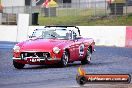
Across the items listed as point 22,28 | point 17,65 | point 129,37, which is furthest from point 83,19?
point 17,65

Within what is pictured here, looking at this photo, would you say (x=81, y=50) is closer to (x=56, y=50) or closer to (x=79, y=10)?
(x=56, y=50)

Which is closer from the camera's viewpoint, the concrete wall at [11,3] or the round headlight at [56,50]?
the round headlight at [56,50]

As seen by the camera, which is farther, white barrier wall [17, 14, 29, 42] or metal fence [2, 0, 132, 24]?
metal fence [2, 0, 132, 24]

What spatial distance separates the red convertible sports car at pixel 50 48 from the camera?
735 inches

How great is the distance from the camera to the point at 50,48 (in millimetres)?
18734

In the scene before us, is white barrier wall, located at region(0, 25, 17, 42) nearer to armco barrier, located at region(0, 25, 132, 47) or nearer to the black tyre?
armco barrier, located at region(0, 25, 132, 47)

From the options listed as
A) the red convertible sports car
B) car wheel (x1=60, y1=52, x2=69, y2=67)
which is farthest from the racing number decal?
car wheel (x1=60, y1=52, x2=69, y2=67)

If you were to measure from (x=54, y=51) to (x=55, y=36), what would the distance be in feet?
5.36

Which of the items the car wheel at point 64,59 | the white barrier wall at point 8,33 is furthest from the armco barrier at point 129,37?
the car wheel at point 64,59

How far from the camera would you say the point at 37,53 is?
61.3 feet

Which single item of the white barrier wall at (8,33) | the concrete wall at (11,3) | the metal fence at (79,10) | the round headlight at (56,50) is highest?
the concrete wall at (11,3)

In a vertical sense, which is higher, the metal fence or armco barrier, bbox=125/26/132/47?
the metal fence

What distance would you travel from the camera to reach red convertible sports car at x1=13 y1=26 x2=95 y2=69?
61.3 ft

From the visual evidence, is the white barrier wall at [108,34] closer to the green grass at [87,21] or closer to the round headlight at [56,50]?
the green grass at [87,21]
